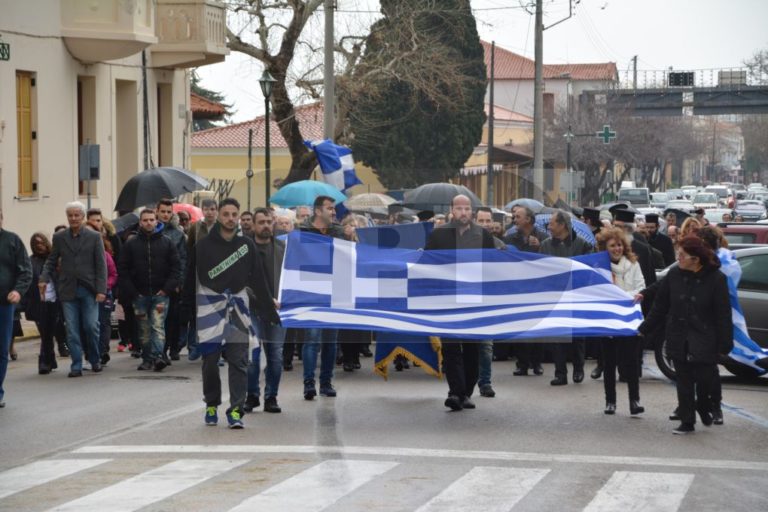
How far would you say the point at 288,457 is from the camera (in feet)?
33.9

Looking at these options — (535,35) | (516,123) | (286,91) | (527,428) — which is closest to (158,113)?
(286,91)

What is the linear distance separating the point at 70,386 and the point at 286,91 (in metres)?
25.0

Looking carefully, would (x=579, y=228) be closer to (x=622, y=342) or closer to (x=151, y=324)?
(x=622, y=342)

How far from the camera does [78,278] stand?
15625mm

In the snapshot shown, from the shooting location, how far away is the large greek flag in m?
12.7

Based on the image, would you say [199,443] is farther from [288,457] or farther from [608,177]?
[608,177]

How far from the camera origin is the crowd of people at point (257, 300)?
11.8 m

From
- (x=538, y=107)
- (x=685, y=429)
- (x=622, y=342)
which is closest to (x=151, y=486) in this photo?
(x=685, y=429)

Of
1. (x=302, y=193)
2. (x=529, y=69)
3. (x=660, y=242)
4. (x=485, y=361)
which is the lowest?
(x=485, y=361)

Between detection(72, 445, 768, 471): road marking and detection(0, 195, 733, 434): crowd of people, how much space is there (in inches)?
40.5

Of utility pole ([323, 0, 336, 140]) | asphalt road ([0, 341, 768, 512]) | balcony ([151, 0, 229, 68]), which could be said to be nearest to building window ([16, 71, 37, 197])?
utility pole ([323, 0, 336, 140])

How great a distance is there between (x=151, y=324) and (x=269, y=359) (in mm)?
3850

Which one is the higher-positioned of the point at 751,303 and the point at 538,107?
the point at 538,107

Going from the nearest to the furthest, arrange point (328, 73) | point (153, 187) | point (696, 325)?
point (696, 325)
point (153, 187)
point (328, 73)
